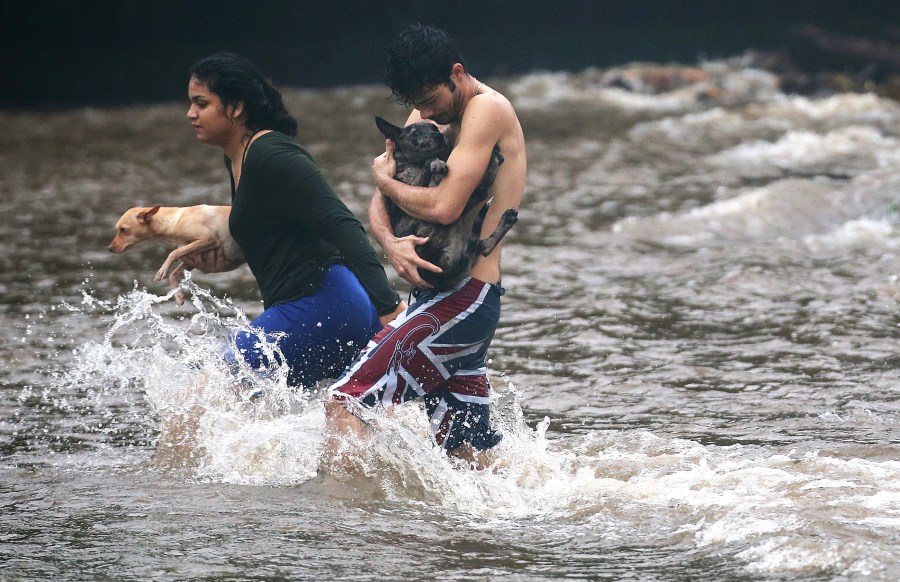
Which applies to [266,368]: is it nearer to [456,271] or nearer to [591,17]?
[456,271]

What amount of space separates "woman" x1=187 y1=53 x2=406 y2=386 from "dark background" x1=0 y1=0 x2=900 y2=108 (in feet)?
58.7

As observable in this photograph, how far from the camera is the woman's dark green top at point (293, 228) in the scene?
4.61m

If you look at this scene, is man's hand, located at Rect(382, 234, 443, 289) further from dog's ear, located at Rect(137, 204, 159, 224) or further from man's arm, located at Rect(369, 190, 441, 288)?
dog's ear, located at Rect(137, 204, 159, 224)

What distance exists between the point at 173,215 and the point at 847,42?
72.2ft

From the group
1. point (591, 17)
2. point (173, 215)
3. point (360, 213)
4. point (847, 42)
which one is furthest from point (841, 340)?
point (591, 17)

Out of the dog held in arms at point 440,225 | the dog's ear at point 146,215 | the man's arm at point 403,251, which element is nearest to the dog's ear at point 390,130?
the dog held in arms at point 440,225

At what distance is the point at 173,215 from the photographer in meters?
4.98

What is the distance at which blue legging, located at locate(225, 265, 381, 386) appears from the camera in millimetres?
4680

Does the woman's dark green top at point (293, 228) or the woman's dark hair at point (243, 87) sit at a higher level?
the woman's dark hair at point (243, 87)

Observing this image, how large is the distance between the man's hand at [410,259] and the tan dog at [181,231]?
0.91 metres

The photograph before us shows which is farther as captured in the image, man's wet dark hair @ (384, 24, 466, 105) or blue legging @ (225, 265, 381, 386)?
blue legging @ (225, 265, 381, 386)

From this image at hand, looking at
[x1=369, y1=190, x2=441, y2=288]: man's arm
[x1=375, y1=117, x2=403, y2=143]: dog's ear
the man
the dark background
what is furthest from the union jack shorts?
the dark background

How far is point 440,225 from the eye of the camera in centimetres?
438

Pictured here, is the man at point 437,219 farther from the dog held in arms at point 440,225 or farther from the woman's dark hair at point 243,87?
the woman's dark hair at point 243,87
